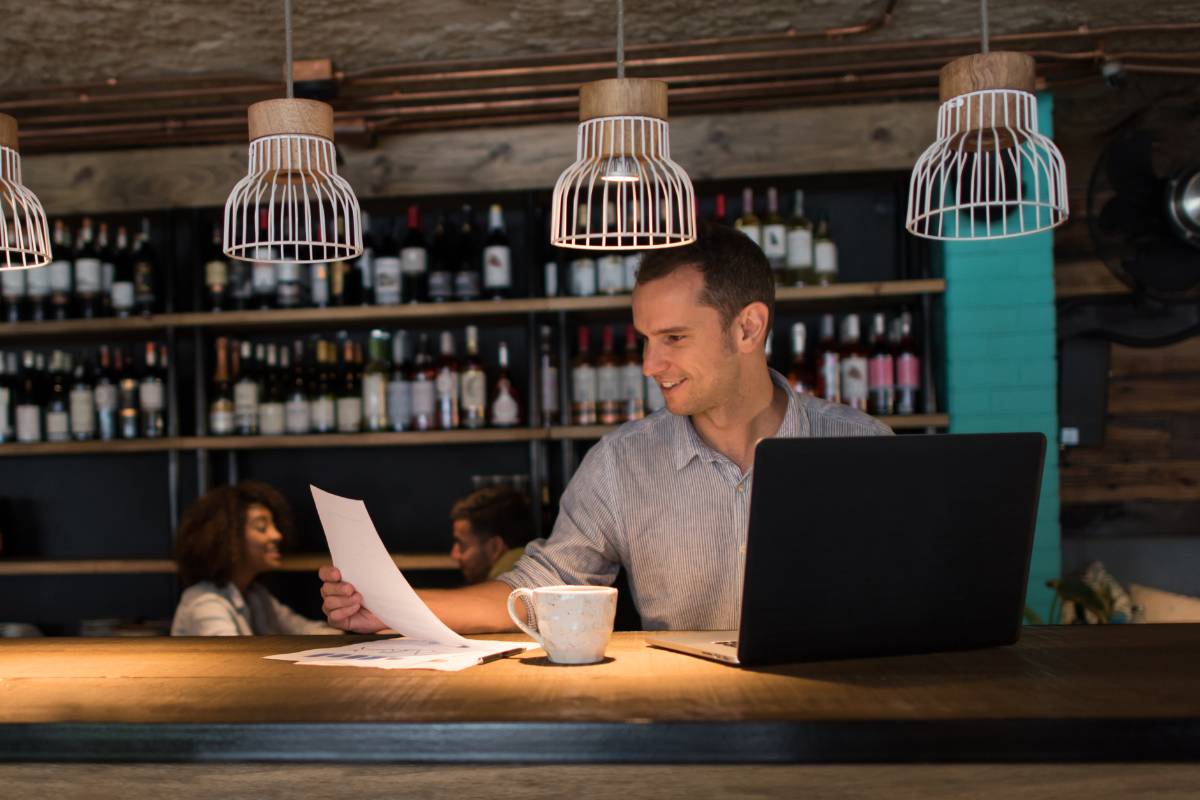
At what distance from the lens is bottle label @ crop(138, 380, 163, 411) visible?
3.47 m

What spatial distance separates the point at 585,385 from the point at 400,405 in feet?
1.79

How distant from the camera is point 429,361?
350cm

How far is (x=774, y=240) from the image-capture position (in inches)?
126

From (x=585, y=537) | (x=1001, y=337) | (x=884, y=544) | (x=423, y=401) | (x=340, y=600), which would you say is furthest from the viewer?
(x=423, y=401)

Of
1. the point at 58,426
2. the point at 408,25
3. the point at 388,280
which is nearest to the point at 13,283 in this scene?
the point at 58,426

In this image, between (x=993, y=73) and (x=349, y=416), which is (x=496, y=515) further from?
(x=993, y=73)

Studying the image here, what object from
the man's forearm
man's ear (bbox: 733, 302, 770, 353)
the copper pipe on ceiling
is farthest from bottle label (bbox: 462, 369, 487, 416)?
the man's forearm

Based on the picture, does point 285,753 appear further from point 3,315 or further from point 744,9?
point 3,315

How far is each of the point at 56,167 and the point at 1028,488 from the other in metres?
3.23

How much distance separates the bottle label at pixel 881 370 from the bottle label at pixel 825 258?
271 mm

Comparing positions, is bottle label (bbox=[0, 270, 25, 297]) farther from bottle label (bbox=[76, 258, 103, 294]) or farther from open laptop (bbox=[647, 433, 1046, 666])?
open laptop (bbox=[647, 433, 1046, 666])

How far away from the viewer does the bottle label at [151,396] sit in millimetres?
3467

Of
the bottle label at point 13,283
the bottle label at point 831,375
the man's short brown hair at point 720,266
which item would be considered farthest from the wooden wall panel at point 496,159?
the man's short brown hair at point 720,266

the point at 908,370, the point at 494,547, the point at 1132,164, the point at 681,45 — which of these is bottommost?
the point at 494,547
